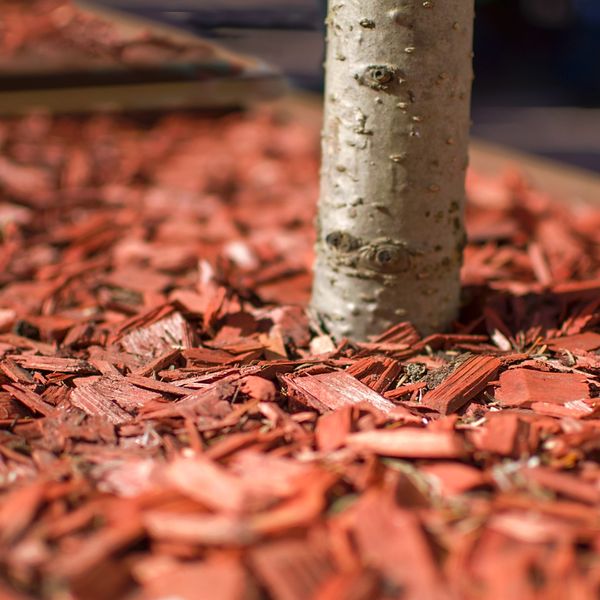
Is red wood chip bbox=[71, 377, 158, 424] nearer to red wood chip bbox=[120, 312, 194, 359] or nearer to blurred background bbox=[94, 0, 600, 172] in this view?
red wood chip bbox=[120, 312, 194, 359]

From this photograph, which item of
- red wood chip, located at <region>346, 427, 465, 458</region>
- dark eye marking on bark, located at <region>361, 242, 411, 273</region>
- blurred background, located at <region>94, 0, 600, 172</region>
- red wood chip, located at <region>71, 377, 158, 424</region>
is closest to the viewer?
red wood chip, located at <region>346, 427, 465, 458</region>

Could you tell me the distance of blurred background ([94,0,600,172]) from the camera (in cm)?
375

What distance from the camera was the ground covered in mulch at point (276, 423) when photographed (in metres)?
1.23

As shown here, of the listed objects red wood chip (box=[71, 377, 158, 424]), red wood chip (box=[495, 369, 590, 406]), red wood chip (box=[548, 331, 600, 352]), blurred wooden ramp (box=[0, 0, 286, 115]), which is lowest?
red wood chip (box=[71, 377, 158, 424])

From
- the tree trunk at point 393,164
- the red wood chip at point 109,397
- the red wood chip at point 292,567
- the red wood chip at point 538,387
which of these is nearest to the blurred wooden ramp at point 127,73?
the tree trunk at point 393,164

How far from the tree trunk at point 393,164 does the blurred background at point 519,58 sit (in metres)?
1.78

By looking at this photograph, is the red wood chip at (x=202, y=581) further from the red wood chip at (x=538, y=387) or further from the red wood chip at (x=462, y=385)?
the red wood chip at (x=538, y=387)

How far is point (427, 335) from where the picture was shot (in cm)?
214

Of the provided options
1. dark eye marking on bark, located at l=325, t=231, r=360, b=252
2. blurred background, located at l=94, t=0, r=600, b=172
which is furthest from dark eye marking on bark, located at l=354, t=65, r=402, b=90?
blurred background, located at l=94, t=0, r=600, b=172

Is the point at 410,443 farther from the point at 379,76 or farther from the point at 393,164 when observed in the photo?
the point at 379,76

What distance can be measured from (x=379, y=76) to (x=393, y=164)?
0.71ft

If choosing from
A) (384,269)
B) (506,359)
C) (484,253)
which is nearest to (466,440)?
(506,359)

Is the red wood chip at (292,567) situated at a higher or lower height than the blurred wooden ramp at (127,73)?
lower

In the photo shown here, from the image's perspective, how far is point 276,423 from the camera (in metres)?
1.66
